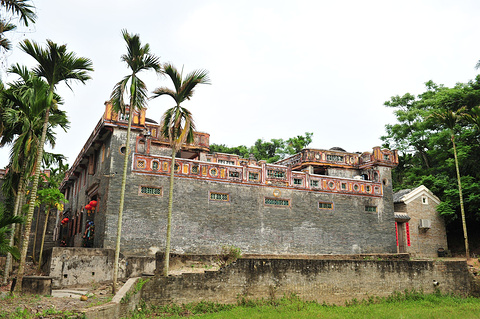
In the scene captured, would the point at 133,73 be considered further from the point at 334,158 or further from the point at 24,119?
the point at 334,158

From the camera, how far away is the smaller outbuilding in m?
22.6

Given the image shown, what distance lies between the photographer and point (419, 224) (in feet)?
75.6

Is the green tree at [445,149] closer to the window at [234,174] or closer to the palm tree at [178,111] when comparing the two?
the window at [234,174]

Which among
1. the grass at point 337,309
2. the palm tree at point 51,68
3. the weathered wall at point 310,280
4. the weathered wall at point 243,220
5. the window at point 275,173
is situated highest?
the palm tree at point 51,68

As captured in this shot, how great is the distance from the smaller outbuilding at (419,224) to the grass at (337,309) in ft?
20.3

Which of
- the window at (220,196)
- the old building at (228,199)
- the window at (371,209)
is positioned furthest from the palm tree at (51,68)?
the window at (371,209)

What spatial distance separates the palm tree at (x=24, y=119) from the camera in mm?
11203

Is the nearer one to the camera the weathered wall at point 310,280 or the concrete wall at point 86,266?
the weathered wall at point 310,280

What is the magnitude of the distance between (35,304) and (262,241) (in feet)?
33.8

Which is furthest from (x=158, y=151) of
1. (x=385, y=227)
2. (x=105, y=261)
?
(x=385, y=227)

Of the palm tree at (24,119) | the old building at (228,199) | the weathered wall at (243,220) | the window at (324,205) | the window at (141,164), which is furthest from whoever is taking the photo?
the window at (324,205)

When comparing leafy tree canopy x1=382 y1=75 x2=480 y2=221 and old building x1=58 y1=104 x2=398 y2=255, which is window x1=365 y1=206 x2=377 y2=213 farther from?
leafy tree canopy x1=382 y1=75 x2=480 y2=221

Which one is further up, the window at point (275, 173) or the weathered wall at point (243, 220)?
the window at point (275, 173)

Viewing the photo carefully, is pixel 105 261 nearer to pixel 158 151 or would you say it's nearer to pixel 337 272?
pixel 158 151
